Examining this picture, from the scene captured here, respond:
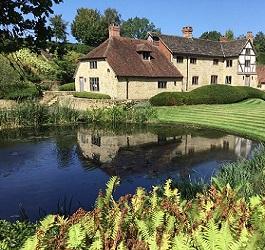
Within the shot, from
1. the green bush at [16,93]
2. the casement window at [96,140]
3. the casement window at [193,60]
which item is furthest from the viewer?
the casement window at [193,60]

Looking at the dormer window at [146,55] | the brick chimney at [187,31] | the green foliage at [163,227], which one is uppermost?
the brick chimney at [187,31]

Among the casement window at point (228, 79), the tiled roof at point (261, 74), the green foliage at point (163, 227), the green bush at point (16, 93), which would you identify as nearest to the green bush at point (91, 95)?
the green bush at point (16, 93)

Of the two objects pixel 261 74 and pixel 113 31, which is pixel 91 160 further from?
pixel 261 74

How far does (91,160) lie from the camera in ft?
60.7

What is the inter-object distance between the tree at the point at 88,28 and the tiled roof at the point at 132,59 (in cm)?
4003

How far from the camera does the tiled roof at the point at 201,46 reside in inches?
1941

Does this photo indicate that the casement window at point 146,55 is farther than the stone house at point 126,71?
Yes

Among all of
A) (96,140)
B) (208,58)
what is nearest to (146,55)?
(208,58)

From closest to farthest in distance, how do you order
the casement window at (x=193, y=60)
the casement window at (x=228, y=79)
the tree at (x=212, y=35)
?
the casement window at (x=193, y=60) → the casement window at (x=228, y=79) → the tree at (x=212, y=35)

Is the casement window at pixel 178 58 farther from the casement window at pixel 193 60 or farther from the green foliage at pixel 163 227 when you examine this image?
the green foliage at pixel 163 227

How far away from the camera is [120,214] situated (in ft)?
13.2

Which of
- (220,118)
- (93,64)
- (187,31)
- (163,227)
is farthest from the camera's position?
(187,31)

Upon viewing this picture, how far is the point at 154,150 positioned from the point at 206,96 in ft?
73.9

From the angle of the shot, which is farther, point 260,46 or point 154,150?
point 260,46
